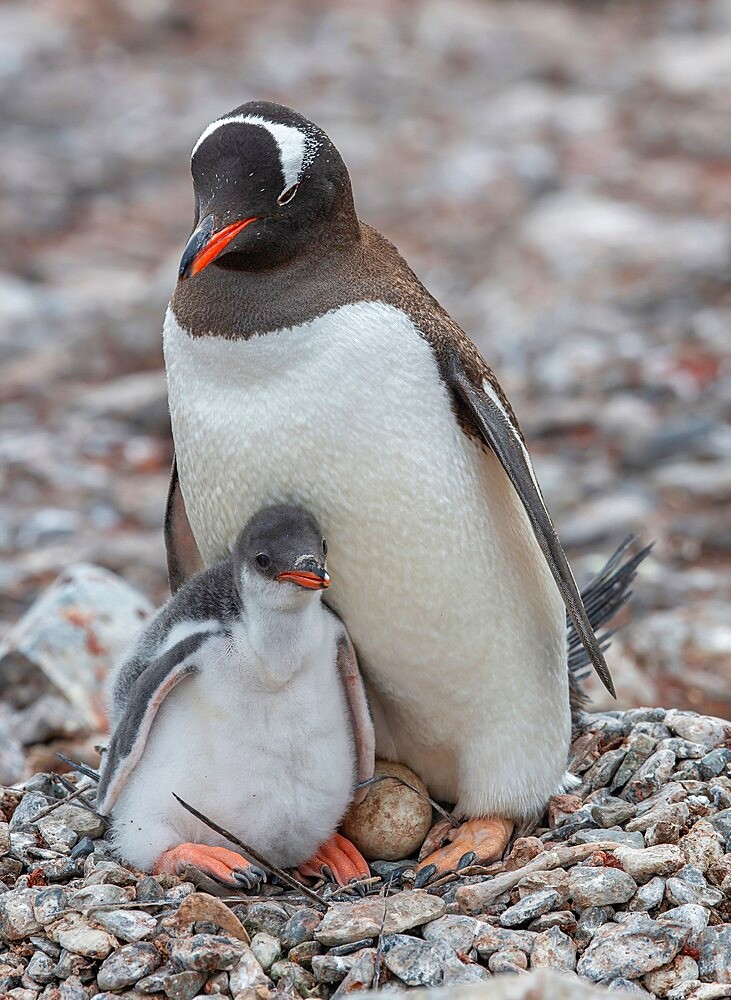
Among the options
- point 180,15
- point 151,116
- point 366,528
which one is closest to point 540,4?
point 180,15

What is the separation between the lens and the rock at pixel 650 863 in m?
3.09

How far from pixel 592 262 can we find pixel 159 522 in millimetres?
3957

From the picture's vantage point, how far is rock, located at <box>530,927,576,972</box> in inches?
114

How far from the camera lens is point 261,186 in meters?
3.21

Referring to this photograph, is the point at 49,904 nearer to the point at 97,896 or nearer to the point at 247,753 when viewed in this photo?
the point at 97,896

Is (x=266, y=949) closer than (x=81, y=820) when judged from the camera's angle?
Yes

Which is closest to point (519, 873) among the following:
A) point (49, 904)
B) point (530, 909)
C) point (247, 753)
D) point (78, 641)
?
point (530, 909)

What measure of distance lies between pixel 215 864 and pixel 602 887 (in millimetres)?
808

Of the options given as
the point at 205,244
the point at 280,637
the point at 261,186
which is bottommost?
the point at 280,637

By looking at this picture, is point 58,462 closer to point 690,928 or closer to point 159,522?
point 159,522

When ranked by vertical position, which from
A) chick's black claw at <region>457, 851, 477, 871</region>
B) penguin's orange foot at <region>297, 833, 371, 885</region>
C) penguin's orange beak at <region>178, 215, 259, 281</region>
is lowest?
penguin's orange foot at <region>297, 833, 371, 885</region>

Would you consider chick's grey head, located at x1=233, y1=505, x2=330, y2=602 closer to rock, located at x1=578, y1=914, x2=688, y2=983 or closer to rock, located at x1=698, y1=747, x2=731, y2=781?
rock, located at x1=578, y1=914, x2=688, y2=983

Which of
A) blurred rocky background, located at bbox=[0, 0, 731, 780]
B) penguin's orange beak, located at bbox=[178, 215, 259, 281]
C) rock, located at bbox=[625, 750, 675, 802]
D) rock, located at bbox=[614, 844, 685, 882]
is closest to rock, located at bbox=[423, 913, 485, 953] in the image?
rock, located at bbox=[614, 844, 685, 882]

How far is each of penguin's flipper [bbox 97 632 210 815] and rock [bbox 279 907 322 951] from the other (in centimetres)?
52
